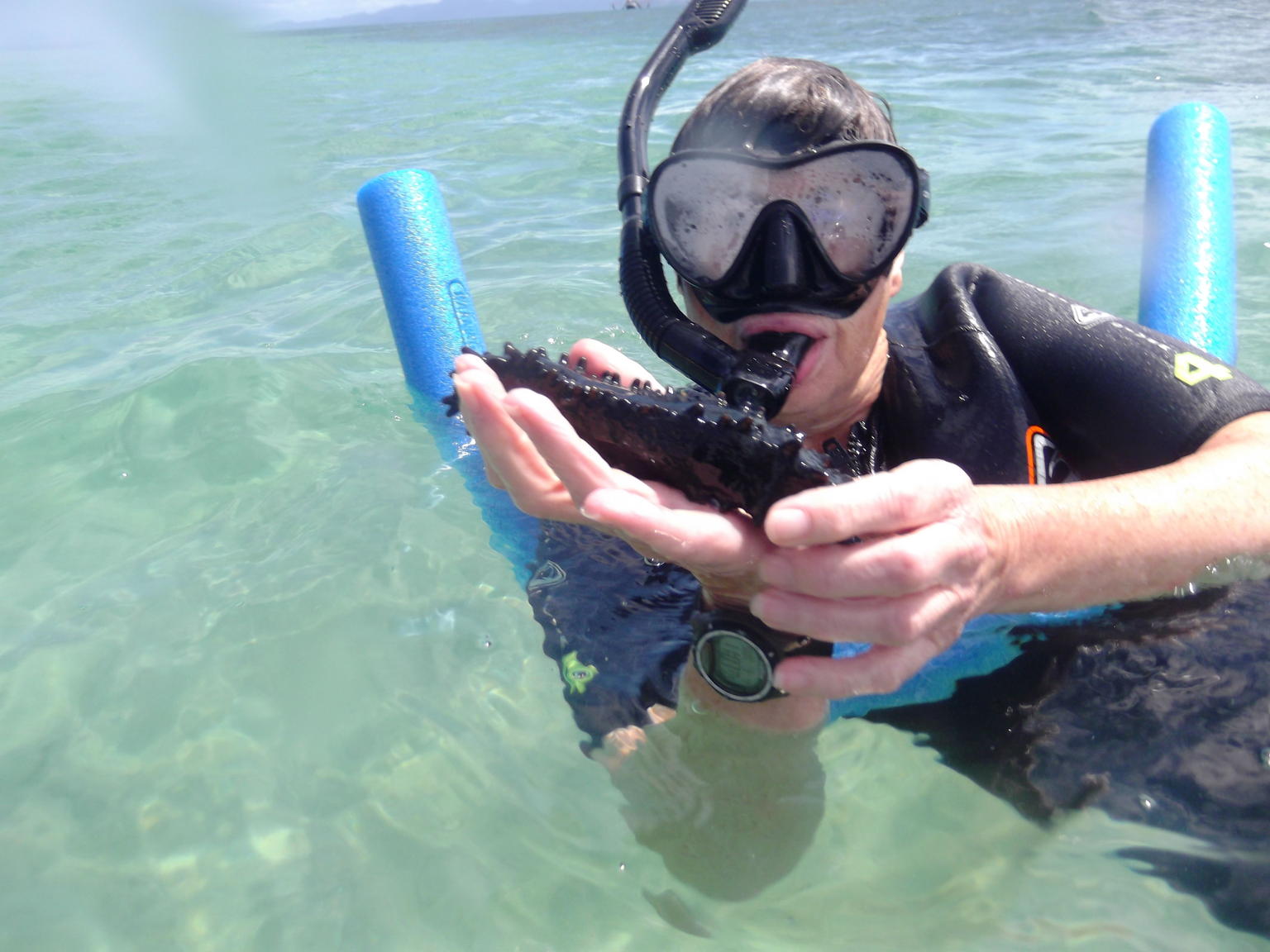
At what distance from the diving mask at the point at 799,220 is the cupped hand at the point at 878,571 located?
2.80 ft

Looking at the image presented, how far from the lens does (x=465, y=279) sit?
3.87 metres

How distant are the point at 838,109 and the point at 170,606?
105 inches

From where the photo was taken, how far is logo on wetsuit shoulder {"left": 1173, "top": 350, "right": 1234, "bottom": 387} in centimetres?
221

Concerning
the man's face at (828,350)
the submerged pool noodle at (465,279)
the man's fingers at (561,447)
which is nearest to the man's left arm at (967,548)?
the man's fingers at (561,447)

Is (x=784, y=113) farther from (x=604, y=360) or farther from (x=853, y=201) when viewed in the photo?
(x=604, y=360)

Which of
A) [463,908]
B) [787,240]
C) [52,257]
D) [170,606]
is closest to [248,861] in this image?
[463,908]

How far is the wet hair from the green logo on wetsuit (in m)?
1.41

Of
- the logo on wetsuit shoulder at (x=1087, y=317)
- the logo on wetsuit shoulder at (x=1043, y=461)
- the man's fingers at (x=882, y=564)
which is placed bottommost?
the logo on wetsuit shoulder at (x=1043, y=461)

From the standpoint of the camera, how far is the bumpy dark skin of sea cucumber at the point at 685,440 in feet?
4.83

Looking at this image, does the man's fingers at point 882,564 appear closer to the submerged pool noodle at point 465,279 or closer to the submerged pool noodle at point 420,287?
the submerged pool noodle at point 465,279

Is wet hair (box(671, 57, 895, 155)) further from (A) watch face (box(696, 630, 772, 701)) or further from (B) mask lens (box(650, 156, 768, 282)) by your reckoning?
(A) watch face (box(696, 630, 772, 701))

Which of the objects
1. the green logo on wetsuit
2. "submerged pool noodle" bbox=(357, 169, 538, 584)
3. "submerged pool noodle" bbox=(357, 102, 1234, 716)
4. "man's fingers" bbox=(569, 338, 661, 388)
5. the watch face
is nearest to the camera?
the watch face

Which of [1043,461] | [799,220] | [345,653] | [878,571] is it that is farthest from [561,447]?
[345,653]

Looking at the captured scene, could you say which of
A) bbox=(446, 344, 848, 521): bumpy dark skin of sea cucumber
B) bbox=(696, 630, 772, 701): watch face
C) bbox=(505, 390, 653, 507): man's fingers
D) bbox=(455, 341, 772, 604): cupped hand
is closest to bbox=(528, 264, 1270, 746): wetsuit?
bbox=(696, 630, 772, 701): watch face
